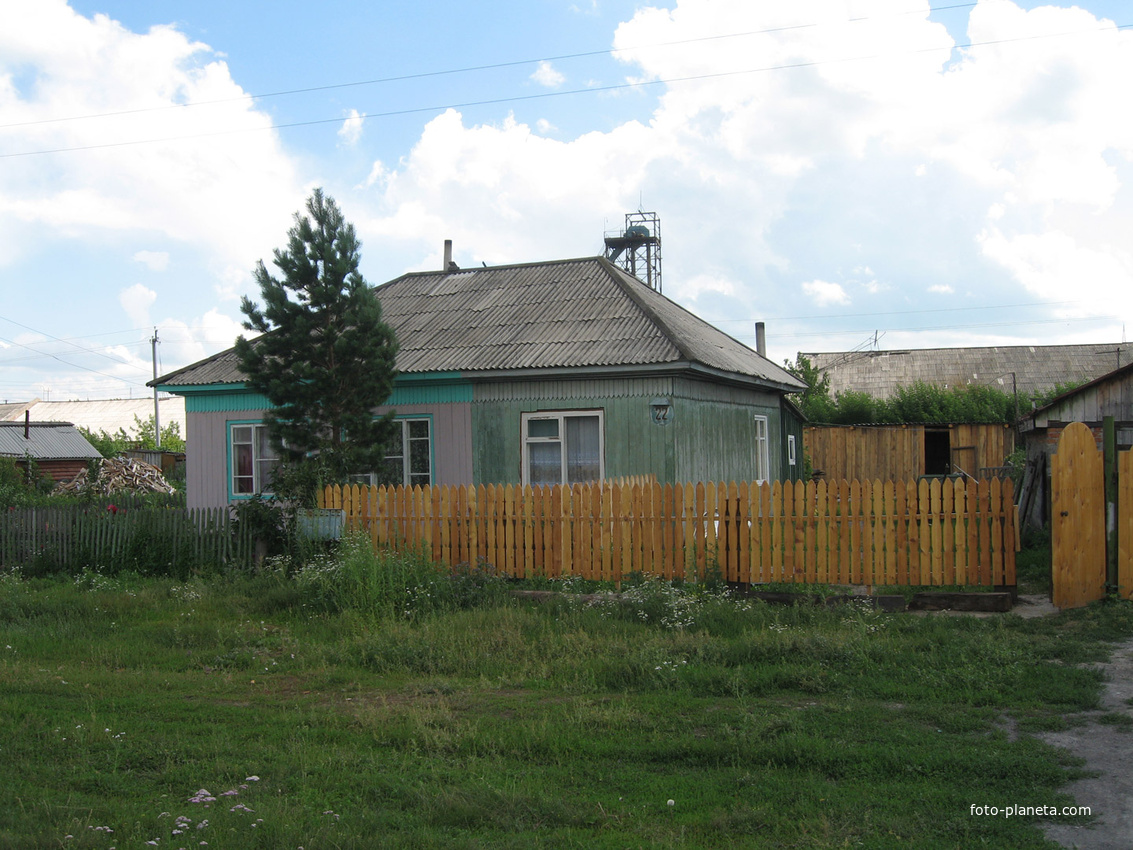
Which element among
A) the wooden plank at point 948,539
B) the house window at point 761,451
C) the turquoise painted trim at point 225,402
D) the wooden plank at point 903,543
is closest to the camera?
the wooden plank at point 948,539

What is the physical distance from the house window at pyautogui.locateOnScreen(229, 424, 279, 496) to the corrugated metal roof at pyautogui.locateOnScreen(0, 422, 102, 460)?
80.6 ft

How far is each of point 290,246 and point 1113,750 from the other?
11877 millimetres

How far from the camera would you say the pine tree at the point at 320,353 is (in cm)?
1329

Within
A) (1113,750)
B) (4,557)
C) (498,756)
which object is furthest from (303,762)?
(4,557)

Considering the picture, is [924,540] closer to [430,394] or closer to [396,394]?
[430,394]

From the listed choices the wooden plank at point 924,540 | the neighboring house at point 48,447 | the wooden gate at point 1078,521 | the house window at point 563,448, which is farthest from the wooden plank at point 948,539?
the neighboring house at point 48,447

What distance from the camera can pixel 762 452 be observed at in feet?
60.1

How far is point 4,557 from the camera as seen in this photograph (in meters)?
14.5

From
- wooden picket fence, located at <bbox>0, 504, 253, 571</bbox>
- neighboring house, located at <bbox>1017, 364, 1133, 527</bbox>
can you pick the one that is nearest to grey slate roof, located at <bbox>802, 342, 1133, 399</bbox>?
neighboring house, located at <bbox>1017, 364, 1133, 527</bbox>

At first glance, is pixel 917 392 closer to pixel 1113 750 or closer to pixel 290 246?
pixel 290 246

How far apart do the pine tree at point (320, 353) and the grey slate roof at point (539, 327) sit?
120cm

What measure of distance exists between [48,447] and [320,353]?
102 ft

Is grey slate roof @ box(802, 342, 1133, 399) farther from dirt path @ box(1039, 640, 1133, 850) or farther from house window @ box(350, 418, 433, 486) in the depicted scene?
dirt path @ box(1039, 640, 1133, 850)

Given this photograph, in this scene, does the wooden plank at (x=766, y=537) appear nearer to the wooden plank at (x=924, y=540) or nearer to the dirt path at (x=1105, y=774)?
the wooden plank at (x=924, y=540)
